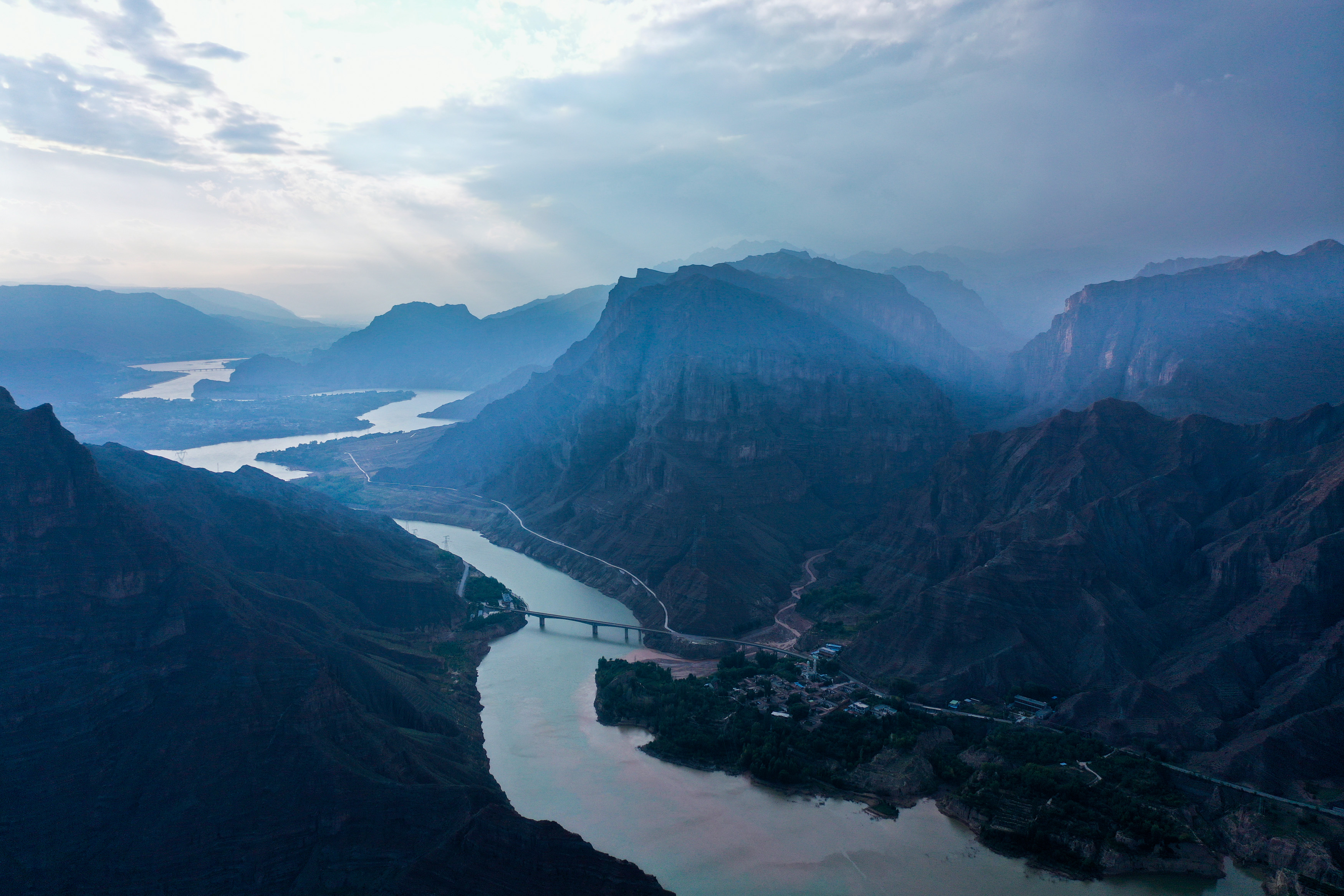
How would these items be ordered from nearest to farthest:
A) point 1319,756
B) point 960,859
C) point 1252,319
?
point 960,859 → point 1319,756 → point 1252,319

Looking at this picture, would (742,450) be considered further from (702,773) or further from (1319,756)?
(1319,756)

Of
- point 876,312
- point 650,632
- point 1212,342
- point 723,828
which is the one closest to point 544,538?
point 650,632

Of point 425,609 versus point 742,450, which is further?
point 742,450

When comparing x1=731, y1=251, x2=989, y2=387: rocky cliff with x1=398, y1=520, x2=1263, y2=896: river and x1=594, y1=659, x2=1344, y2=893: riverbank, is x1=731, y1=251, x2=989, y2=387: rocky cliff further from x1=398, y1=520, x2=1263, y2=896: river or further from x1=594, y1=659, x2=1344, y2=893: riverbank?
x1=398, y1=520, x2=1263, y2=896: river

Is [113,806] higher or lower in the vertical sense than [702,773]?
higher

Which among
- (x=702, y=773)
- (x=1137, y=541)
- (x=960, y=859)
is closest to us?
(x=960, y=859)

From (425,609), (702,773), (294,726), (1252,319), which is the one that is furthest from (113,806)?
(1252,319)

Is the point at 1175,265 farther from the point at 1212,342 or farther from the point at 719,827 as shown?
the point at 719,827

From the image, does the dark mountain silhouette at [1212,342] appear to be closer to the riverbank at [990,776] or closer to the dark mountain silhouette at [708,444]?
the dark mountain silhouette at [708,444]
